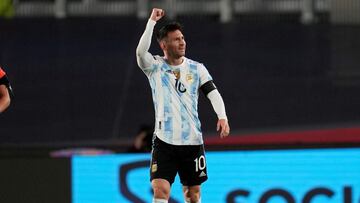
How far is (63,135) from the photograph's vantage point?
10703mm

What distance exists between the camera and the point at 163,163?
23.7 ft

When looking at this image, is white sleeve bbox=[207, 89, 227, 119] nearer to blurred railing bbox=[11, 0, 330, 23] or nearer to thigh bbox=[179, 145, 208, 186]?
thigh bbox=[179, 145, 208, 186]

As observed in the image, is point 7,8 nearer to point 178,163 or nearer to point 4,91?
point 4,91

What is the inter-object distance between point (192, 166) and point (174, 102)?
0.50 metres

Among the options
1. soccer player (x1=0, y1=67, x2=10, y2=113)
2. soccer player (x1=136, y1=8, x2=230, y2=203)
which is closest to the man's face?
soccer player (x1=136, y1=8, x2=230, y2=203)

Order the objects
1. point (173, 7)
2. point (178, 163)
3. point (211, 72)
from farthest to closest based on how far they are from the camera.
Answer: point (173, 7) → point (211, 72) → point (178, 163)

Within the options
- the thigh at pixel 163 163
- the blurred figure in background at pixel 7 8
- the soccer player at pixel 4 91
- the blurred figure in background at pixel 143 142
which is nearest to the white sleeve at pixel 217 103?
the thigh at pixel 163 163

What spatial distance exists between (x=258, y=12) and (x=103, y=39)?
1.88 metres

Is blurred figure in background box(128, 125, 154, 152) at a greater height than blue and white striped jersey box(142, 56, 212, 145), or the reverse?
blue and white striped jersey box(142, 56, 212, 145)

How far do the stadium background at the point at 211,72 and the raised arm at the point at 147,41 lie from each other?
9.79ft

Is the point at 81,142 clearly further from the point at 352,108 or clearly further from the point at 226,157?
the point at 352,108

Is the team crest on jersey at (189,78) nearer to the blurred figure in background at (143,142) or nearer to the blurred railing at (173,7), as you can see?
the blurred figure in background at (143,142)

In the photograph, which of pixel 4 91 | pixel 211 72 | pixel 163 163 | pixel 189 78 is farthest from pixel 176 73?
pixel 211 72

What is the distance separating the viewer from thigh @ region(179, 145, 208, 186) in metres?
7.28
